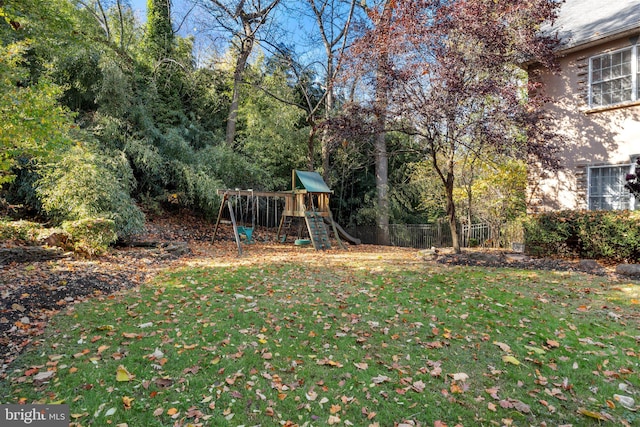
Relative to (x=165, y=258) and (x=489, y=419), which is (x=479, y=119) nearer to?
(x=489, y=419)

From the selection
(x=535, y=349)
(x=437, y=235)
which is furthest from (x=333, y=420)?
(x=437, y=235)

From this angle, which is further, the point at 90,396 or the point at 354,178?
the point at 354,178

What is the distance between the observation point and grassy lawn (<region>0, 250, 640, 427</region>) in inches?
107

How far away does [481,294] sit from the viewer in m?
5.27

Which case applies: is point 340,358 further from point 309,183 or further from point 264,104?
point 264,104

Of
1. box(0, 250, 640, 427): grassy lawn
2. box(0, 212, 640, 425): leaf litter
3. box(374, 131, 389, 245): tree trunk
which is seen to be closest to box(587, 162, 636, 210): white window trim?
box(0, 250, 640, 427): grassy lawn

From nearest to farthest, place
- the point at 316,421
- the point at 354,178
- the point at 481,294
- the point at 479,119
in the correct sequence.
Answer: the point at 316,421
the point at 481,294
the point at 479,119
the point at 354,178

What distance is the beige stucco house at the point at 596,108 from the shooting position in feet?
29.9

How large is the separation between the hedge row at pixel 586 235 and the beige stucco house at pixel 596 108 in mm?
1517

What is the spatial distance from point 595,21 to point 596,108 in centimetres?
271

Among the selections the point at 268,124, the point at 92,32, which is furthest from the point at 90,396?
the point at 92,32

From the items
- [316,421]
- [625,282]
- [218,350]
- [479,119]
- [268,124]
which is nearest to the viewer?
[316,421]

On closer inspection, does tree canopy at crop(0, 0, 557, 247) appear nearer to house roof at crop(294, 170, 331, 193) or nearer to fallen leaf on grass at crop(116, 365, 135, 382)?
house roof at crop(294, 170, 331, 193)

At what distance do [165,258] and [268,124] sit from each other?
8.19m
